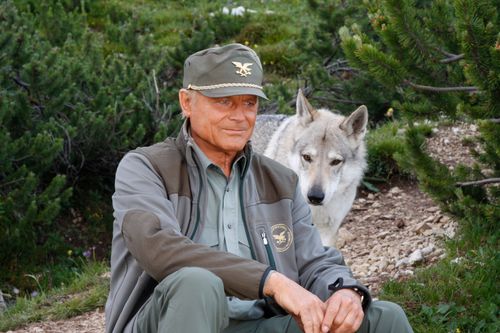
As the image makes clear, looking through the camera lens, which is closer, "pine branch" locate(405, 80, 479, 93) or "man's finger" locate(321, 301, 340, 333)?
"man's finger" locate(321, 301, 340, 333)

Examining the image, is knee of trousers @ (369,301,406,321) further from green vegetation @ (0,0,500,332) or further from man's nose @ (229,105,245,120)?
green vegetation @ (0,0,500,332)

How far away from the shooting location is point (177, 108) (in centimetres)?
1045

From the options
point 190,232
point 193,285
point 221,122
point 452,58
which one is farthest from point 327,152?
point 193,285

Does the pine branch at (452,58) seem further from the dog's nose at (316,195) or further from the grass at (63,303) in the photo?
the grass at (63,303)

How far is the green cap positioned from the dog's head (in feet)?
9.17

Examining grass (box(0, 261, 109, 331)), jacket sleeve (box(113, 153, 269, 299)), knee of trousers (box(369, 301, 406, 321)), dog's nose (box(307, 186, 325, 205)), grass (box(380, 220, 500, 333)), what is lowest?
Answer: grass (box(0, 261, 109, 331))

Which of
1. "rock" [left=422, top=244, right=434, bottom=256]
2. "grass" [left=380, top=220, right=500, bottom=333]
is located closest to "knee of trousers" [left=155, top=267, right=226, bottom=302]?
"grass" [left=380, top=220, right=500, bottom=333]

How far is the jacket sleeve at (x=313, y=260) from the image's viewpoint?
3740mm

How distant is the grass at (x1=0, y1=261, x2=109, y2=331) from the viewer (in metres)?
6.50

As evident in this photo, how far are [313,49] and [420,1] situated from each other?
1815 millimetres

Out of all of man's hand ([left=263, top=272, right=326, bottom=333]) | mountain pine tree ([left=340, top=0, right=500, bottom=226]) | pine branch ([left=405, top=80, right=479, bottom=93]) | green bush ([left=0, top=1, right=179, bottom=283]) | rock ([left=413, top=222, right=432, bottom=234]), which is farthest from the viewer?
green bush ([left=0, top=1, right=179, bottom=283])

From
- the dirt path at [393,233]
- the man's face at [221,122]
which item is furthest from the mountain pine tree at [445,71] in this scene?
the man's face at [221,122]

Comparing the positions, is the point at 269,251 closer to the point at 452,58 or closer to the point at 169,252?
the point at 169,252

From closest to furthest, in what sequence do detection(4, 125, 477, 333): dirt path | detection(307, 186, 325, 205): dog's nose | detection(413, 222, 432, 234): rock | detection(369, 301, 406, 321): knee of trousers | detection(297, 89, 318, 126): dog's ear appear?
detection(369, 301, 406, 321): knee of trousers < detection(4, 125, 477, 333): dirt path < detection(307, 186, 325, 205): dog's nose < detection(297, 89, 318, 126): dog's ear < detection(413, 222, 432, 234): rock
